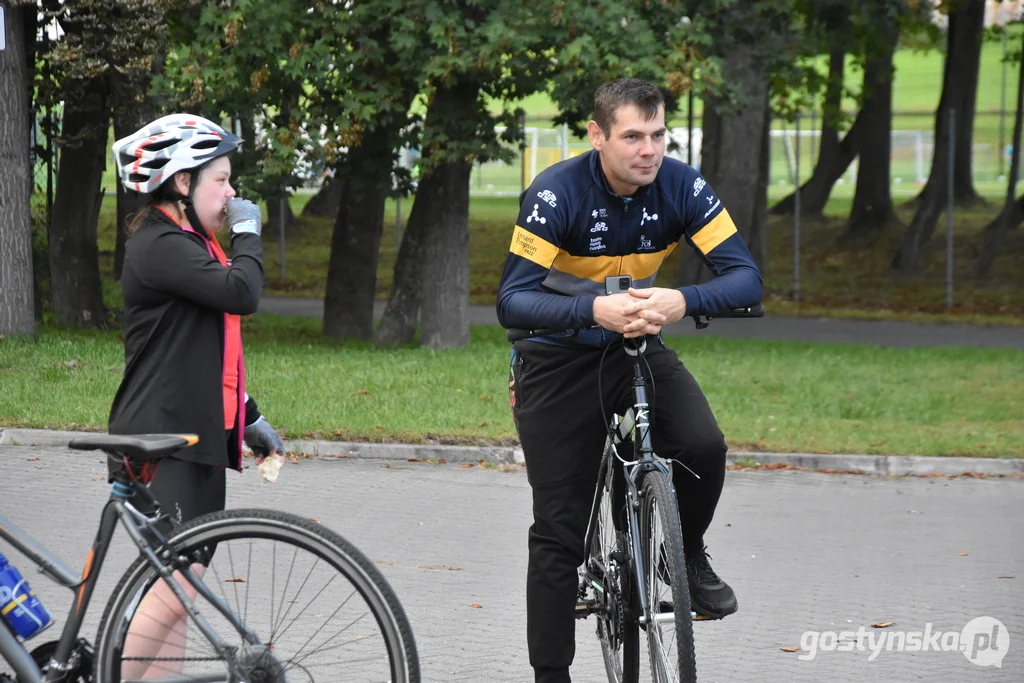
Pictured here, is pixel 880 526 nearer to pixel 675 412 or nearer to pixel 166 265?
pixel 675 412

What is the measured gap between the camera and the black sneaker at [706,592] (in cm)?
438

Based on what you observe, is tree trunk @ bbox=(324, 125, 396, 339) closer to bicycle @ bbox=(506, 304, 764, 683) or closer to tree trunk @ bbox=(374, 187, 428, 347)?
tree trunk @ bbox=(374, 187, 428, 347)

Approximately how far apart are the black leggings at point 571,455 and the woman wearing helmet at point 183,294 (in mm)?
951

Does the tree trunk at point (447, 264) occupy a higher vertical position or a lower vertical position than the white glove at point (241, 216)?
lower

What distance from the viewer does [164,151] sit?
396 centimetres

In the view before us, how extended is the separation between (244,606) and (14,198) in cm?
1251

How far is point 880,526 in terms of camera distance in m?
8.16

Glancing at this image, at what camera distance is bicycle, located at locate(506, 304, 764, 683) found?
3943mm

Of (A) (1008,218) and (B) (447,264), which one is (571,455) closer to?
(B) (447,264)

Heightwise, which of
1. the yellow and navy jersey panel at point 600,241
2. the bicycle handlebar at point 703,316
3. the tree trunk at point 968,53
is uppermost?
the tree trunk at point 968,53

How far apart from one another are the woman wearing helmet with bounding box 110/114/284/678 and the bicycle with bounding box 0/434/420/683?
282 mm

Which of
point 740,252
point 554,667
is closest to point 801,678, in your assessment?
point 554,667

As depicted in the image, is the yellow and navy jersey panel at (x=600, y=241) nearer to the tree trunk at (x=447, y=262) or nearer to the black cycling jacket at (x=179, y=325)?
the black cycling jacket at (x=179, y=325)

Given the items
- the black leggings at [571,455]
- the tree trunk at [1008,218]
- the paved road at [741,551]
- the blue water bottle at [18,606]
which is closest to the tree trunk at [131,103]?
the paved road at [741,551]
